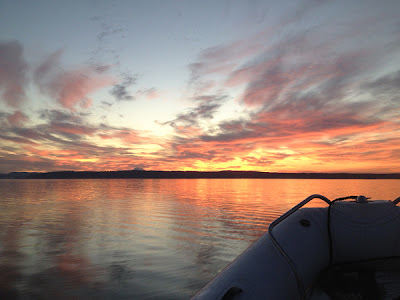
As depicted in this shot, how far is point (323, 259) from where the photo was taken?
294 centimetres

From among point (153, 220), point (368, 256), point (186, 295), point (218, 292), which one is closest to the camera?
point (218, 292)

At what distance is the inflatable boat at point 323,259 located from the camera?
7.20 feet

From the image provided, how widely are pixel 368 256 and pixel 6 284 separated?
571cm

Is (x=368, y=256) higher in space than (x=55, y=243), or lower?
higher

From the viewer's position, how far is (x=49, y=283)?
487cm

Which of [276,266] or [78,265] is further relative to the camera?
[78,265]

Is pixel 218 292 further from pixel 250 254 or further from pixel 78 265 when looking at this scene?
pixel 78 265

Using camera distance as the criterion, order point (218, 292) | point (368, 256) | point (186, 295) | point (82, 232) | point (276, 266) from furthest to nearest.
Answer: point (82, 232) < point (186, 295) < point (368, 256) < point (276, 266) < point (218, 292)

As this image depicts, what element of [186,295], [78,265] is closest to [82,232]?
[78,265]

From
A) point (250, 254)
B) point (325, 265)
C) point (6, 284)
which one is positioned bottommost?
point (6, 284)

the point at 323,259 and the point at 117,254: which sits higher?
the point at 323,259

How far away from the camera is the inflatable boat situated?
7.20ft

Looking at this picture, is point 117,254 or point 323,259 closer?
point 323,259

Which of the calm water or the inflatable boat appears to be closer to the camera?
the inflatable boat
